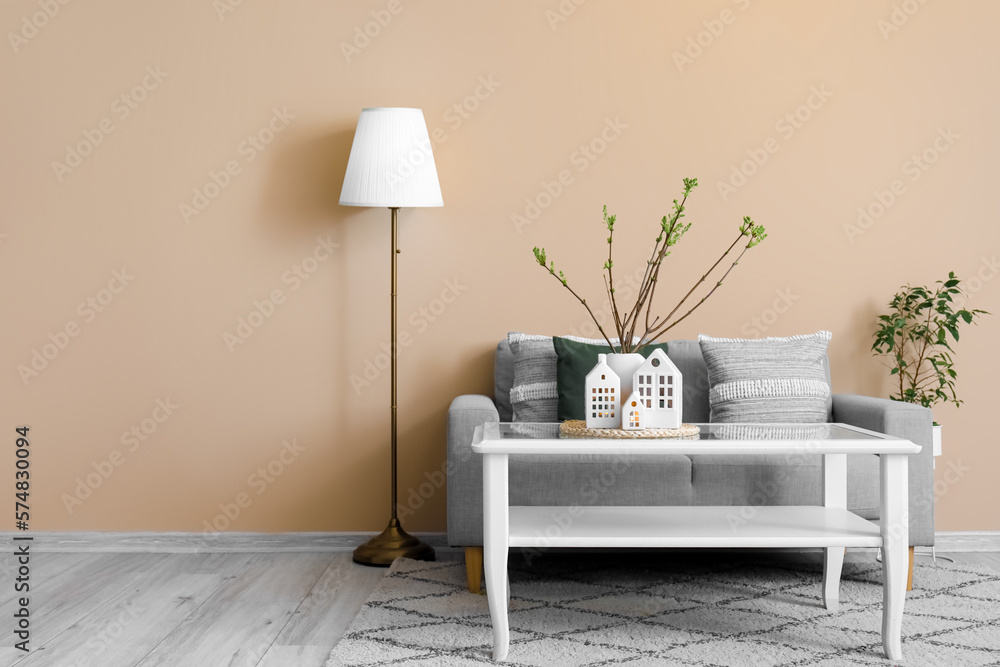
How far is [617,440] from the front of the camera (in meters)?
2.47

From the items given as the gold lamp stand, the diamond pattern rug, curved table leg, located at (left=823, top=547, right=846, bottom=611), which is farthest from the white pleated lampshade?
curved table leg, located at (left=823, top=547, right=846, bottom=611)

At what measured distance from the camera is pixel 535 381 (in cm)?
356

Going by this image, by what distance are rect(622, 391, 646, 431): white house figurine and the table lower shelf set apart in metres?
0.27

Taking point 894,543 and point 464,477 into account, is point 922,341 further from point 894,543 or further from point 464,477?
point 464,477

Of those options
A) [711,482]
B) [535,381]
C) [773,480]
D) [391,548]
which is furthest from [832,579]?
[391,548]

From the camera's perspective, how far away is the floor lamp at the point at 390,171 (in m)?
3.54

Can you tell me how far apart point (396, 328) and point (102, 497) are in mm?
1353

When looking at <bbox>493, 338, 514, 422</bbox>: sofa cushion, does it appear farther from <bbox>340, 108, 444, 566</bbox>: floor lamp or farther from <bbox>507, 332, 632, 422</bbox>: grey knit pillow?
<bbox>340, 108, 444, 566</bbox>: floor lamp

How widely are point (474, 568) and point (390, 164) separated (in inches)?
58.0

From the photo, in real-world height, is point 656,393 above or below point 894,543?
above

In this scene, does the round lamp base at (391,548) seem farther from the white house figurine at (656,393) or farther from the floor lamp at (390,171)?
the white house figurine at (656,393)

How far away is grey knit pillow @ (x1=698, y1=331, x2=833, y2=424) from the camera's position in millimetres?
3418

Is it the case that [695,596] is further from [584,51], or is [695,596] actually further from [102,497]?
[102,497]

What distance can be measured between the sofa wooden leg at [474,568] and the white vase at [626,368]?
81cm
